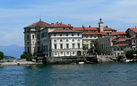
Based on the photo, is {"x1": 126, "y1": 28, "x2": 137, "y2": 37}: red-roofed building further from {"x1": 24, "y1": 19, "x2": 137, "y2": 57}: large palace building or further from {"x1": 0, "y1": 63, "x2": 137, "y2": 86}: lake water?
{"x1": 0, "y1": 63, "x2": 137, "y2": 86}: lake water

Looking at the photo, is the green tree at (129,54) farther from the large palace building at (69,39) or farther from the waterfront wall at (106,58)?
the large palace building at (69,39)

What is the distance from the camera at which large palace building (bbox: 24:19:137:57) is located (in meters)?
112

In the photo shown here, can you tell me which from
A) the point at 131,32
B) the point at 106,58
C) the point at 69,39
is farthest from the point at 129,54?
the point at 131,32

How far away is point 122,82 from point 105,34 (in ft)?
276

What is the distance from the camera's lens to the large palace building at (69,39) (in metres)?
112

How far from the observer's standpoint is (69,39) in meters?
113

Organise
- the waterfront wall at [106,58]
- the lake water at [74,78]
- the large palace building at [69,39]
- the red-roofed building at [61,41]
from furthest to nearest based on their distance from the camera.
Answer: the large palace building at [69,39]
the red-roofed building at [61,41]
the waterfront wall at [106,58]
the lake water at [74,78]

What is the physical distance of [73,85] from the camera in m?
44.1

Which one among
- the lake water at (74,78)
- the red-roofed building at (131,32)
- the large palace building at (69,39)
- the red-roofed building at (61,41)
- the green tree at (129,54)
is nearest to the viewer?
the lake water at (74,78)

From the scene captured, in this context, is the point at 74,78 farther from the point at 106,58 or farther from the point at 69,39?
the point at 69,39

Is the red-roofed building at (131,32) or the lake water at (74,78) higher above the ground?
the red-roofed building at (131,32)

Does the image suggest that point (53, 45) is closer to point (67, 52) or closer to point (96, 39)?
point (67, 52)

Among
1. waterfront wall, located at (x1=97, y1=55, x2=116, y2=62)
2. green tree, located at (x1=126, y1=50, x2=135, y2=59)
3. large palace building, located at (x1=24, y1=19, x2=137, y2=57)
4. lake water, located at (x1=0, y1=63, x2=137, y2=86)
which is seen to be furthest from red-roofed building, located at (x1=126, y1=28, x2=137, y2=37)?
lake water, located at (x1=0, y1=63, x2=137, y2=86)

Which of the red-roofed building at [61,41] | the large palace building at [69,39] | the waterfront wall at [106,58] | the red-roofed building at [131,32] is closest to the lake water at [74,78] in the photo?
the waterfront wall at [106,58]
